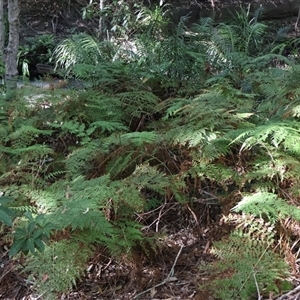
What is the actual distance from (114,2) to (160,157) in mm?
6457

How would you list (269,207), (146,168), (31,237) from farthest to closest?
1. (146,168)
2. (269,207)
3. (31,237)

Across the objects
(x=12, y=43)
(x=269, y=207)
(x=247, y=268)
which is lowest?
(x=247, y=268)

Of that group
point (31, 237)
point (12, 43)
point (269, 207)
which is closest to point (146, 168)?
point (269, 207)

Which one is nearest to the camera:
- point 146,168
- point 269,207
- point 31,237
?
point 31,237

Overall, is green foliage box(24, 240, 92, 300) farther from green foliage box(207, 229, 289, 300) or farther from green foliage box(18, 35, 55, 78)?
green foliage box(18, 35, 55, 78)

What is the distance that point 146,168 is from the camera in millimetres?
2705

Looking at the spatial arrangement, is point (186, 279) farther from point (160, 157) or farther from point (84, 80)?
point (84, 80)

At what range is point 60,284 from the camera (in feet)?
6.84

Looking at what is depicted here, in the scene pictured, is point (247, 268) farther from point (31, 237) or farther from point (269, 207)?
point (31, 237)

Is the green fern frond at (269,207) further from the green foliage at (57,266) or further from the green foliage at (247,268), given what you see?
the green foliage at (57,266)

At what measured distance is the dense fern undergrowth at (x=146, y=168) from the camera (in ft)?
7.11

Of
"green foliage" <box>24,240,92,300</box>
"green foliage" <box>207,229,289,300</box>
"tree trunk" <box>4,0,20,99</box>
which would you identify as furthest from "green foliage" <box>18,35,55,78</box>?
"green foliage" <box>207,229,289,300</box>

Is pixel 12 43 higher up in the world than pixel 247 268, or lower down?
higher up

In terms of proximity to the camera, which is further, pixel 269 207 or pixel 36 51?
pixel 36 51
